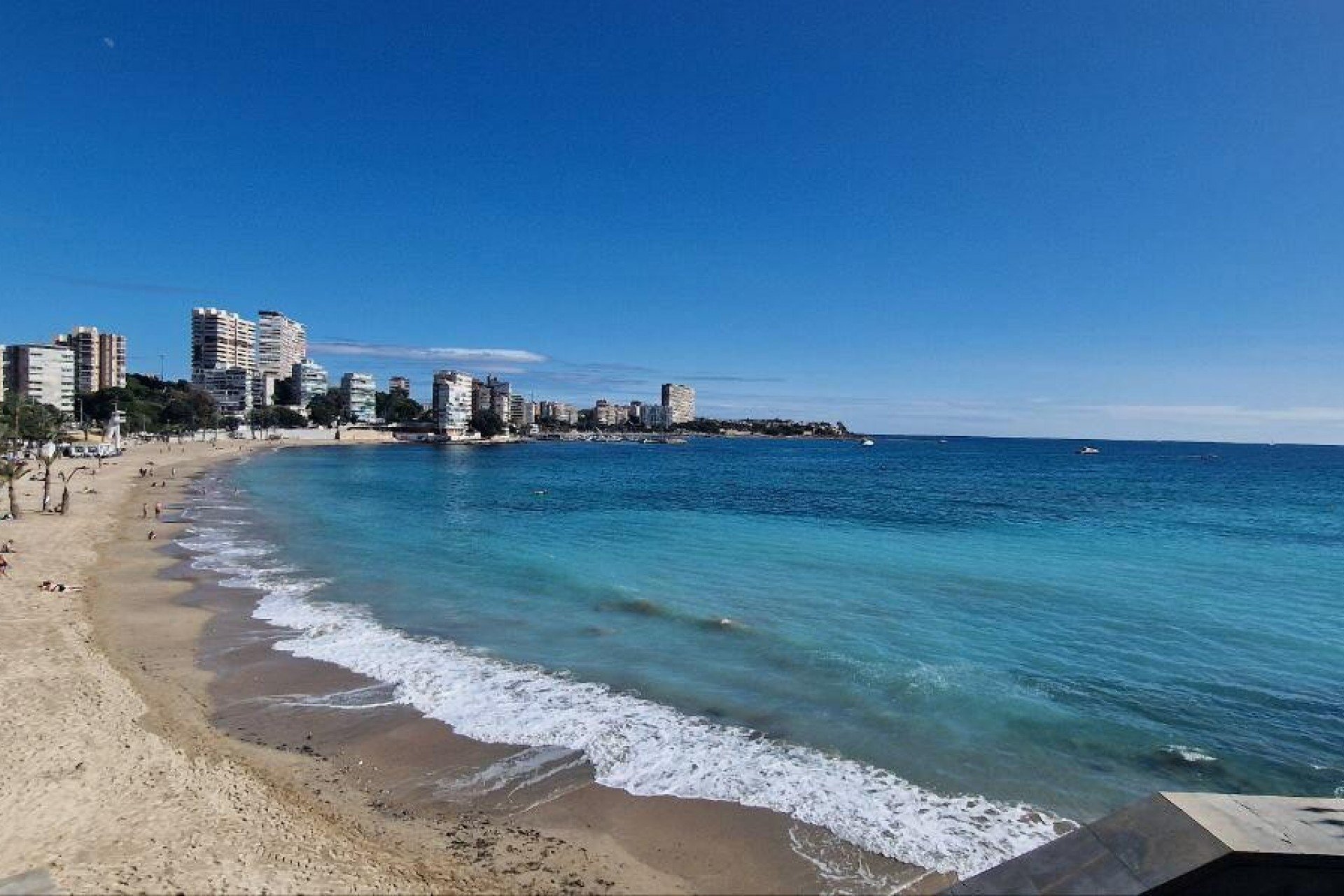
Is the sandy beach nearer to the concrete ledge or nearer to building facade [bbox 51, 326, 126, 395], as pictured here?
the concrete ledge

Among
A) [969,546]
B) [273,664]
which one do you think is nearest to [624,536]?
[969,546]

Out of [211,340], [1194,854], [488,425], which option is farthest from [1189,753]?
[211,340]

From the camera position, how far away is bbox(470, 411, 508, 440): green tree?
167 meters

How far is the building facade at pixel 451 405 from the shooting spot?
17062 cm

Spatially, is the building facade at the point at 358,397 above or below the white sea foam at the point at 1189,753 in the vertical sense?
above

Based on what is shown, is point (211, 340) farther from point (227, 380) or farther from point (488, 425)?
point (488, 425)

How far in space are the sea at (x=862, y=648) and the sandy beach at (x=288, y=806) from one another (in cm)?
70

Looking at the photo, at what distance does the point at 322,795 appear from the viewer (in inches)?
315

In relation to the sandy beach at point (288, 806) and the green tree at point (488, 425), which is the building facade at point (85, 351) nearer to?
the green tree at point (488, 425)

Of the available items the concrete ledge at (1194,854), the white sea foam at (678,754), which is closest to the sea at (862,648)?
the white sea foam at (678,754)

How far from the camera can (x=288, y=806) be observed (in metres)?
7.64

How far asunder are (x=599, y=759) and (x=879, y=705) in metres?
4.55

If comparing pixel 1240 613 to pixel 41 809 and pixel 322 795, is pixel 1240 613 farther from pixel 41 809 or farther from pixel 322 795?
pixel 41 809

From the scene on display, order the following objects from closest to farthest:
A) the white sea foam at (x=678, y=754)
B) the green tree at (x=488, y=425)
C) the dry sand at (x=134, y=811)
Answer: the dry sand at (x=134, y=811) → the white sea foam at (x=678, y=754) → the green tree at (x=488, y=425)
